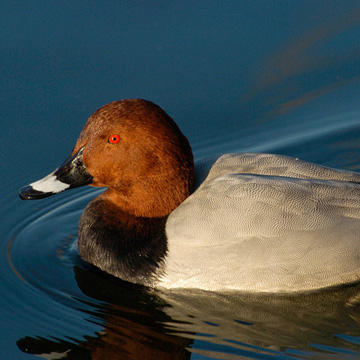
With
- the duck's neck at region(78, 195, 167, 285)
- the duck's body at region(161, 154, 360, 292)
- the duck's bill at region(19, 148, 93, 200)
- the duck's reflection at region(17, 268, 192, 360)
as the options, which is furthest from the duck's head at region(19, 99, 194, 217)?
the duck's reflection at region(17, 268, 192, 360)

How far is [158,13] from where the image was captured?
872 centimetres

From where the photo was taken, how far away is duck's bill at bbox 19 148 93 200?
18.2 ft

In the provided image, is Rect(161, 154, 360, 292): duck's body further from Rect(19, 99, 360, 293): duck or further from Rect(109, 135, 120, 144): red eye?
Rect(109, 135, 120, 144): red eye

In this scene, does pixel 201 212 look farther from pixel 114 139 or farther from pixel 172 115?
pixel 172 115

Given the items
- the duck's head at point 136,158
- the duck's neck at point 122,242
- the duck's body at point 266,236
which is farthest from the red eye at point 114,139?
the duck's body at point 266,236

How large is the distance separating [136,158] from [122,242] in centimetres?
69

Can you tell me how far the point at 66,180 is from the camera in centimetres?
559

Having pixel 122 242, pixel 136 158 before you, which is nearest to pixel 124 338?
pixel 122 242

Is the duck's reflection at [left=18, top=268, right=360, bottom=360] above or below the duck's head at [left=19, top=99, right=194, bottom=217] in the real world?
below

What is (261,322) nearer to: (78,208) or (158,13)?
(78,208)

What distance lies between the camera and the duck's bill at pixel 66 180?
18.2ft

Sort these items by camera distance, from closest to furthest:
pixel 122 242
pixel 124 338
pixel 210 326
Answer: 1. pixel 124 338
2. pixel 210 326
3. pixel 122 242

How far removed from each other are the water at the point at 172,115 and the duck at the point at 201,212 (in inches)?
7.3

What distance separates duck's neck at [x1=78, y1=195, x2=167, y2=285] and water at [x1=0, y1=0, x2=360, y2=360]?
142 mm
